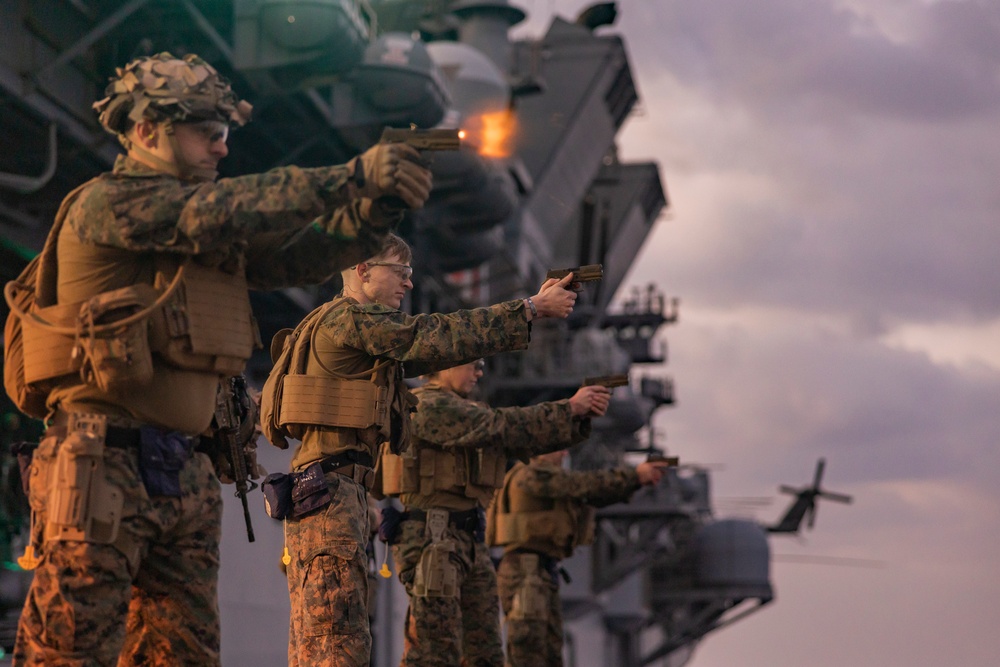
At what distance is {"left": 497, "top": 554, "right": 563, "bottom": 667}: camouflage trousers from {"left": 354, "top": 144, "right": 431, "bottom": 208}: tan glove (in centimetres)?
716

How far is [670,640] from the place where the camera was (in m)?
60.4

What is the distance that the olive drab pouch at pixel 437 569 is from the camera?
8.73m

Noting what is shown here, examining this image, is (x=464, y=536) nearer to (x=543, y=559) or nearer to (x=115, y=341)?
(x=543, y=559)

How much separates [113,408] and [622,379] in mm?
4505

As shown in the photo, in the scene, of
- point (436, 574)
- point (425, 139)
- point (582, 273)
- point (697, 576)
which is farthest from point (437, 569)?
point (697, 576)

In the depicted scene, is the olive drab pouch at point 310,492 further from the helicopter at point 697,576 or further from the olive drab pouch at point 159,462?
A: the helicopter at point 697,576

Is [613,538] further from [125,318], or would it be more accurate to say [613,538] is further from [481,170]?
[125,318]

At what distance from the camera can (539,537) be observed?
1180 centimetres

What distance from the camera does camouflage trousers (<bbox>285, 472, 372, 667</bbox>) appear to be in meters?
6.72

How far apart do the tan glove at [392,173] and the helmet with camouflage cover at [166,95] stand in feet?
2.57

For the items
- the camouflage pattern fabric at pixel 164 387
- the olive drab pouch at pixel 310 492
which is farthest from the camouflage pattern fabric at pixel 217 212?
the olive drab pouch at pixel 310 492

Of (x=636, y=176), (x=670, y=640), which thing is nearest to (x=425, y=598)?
(x=636, y=176)

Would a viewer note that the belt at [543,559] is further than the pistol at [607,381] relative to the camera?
Yes

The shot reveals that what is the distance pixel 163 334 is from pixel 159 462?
458 mm
